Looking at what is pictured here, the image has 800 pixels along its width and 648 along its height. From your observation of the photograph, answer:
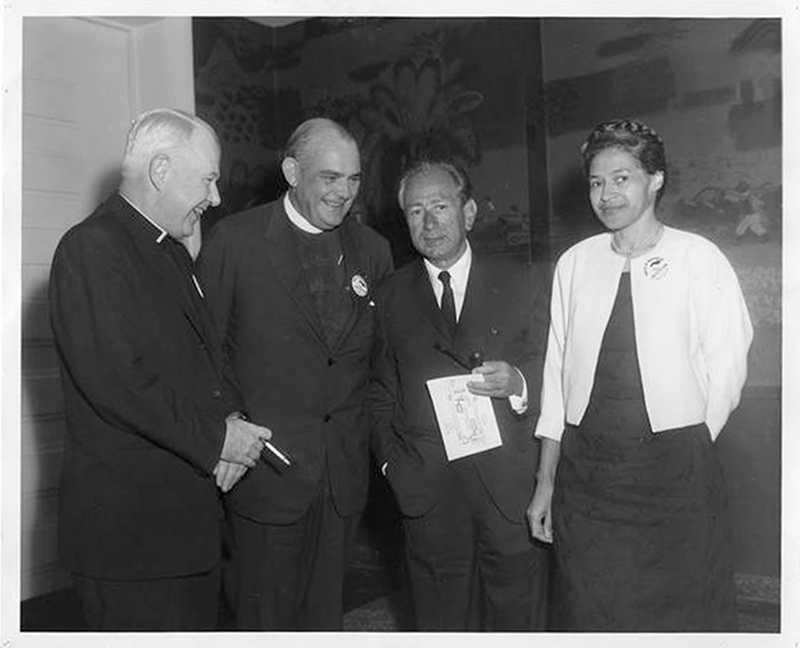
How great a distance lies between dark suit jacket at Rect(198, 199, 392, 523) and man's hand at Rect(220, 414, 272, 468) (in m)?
0.21

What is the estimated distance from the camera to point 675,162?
2.26 meters

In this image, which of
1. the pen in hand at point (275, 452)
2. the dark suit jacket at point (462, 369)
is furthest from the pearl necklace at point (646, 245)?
the pen in hand at point (275, 452)

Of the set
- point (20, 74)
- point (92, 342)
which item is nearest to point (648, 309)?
point (92, 342)

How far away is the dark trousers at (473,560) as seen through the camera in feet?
5.35

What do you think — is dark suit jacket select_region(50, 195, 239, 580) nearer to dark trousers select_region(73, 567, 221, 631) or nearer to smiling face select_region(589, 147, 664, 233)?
dark trousers select_region(73, 567, 221, 631)

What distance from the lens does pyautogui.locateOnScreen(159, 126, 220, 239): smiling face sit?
1379 millimetres

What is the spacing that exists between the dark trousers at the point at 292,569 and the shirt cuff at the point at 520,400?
0.41 meters

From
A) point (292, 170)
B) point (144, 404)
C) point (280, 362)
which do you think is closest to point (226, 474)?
point (144, 404)

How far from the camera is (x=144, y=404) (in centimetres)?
129

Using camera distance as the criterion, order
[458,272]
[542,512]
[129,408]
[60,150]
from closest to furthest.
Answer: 1. [129,408]
2. [542,512]
3. [458,272]
4. [60,150]

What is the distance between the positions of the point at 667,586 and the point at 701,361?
0.40m

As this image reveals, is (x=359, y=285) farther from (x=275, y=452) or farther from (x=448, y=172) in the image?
(x=275, y=452)

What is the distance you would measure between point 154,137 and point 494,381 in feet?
2.47

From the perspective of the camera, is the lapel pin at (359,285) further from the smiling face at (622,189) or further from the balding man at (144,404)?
the smiling face at (622,189)
